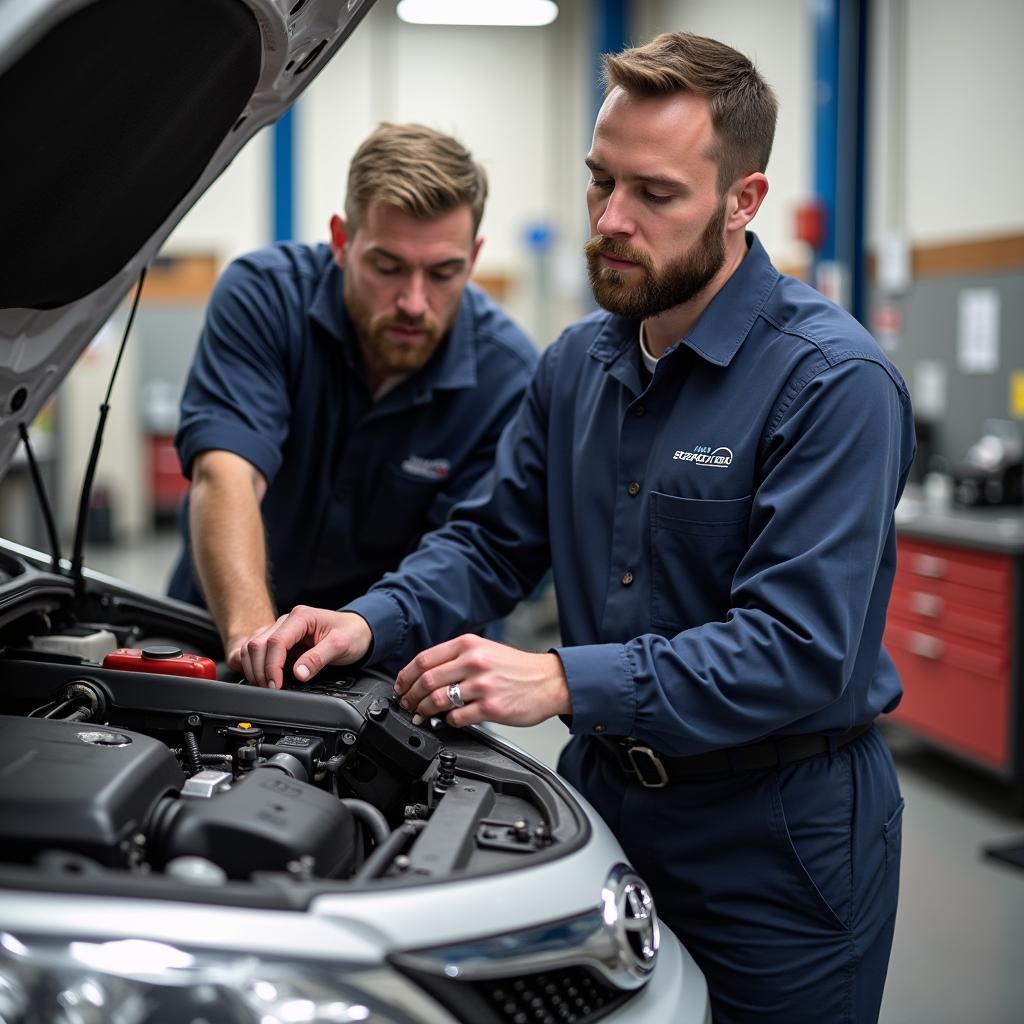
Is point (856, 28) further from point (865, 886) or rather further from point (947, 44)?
point (865, 886)

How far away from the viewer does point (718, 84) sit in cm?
139

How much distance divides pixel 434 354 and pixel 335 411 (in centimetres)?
20

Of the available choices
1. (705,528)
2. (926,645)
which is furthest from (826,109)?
(705,528)

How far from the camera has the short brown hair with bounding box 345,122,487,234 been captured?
5.96ft

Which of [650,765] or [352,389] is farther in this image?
[352,389]

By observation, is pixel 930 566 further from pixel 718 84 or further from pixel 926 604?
pixel 718 84

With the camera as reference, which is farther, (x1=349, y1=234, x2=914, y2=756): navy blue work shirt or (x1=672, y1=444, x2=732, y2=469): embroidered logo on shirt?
(x1=672, y1=444, x2=732, y2=469): embroidered logo on shirt

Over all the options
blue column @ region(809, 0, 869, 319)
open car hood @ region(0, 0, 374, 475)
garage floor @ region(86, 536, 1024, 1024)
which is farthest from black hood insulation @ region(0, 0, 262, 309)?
blue column @ region(809, 0, 869, 319)

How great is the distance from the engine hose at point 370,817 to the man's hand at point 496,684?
14 centimetres

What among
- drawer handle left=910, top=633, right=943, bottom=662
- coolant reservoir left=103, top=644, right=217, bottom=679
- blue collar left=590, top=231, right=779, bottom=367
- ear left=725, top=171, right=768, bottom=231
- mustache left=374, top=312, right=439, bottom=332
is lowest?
drawer handle left=910, top=633, right=943, bottom=662

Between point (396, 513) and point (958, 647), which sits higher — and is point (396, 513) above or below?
above

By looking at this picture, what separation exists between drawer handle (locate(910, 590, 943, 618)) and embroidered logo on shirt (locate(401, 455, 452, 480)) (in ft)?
6.92

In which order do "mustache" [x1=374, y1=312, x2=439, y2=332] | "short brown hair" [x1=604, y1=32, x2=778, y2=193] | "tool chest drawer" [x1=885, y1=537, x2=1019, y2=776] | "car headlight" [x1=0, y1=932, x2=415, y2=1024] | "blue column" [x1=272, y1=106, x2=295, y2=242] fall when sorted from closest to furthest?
"car headlight" [x1=0, y1=932, x2=415, y2=1024]
"short brown hair" [x1=604, y1=32, x2=778, y2=193]
"mustache" [x1=374, y1=312, x2=439, y2=332]
"tool chest drawer" [x1=885, y1=537, x2=1019, y2=776]
"blue column" [x1=272, y1=106, x2=295, y2=242]

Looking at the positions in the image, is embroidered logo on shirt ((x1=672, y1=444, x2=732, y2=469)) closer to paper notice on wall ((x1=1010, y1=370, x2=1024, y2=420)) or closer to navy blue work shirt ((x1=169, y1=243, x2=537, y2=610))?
navy blue work shirt ((x1=169, y1=243, x2=537, y2=610))
